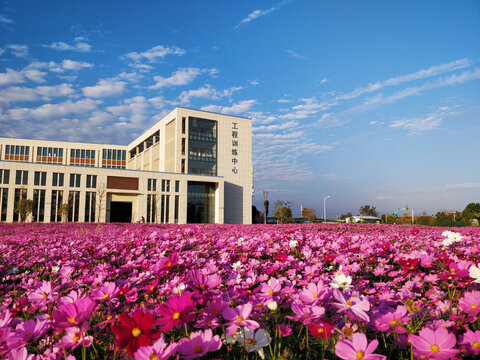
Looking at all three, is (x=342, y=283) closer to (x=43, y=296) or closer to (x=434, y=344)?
(x=434, y=344)

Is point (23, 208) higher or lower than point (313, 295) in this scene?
higher

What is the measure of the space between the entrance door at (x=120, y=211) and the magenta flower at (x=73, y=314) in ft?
151

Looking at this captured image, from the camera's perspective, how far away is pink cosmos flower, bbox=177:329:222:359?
930 mm

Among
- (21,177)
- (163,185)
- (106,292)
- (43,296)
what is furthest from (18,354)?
(21,177)

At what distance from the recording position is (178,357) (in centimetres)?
100

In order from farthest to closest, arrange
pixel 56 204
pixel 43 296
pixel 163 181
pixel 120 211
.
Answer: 1. pixel 120 211
2. pixel 163 181
3. pixel 56 204
4. pixel 43 296

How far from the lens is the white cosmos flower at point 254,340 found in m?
1.06

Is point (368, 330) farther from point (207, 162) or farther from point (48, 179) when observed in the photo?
point (207, 162)

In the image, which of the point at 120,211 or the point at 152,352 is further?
the point at 120,211

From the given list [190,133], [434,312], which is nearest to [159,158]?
[190,133]

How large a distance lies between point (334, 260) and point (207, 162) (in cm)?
4687

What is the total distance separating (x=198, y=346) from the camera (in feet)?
3.10

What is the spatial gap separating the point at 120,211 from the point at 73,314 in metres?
46.6

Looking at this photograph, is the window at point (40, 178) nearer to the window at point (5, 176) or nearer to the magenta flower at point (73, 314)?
the window at point (5, 176)
